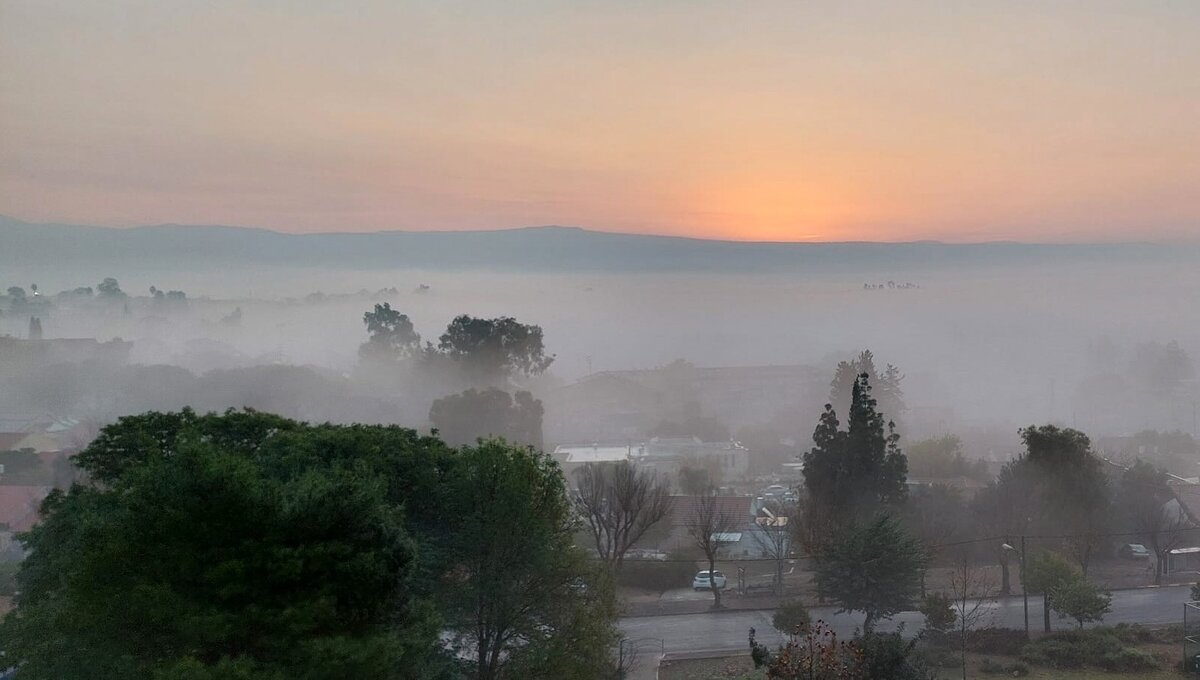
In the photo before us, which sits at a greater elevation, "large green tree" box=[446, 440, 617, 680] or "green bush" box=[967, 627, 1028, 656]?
"large green tree" box=[446, 440, 617, 680]

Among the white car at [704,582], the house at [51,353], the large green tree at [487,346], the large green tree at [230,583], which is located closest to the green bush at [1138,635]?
the white car at [704,582]

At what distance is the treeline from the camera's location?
502cm

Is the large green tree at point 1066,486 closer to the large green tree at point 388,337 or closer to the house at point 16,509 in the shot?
the house at point 16,509

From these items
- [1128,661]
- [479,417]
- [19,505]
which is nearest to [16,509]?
[19,505]

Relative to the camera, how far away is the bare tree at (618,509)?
1463cm

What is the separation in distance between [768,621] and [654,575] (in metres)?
3.03

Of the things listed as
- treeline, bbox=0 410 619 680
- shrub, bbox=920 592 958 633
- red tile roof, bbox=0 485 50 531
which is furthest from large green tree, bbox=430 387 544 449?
treeline, bbox=0 410 619 680

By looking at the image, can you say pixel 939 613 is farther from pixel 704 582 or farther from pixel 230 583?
pixel 230 583

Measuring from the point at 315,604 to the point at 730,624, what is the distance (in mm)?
9160

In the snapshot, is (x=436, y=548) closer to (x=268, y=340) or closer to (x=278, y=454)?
(x=278, y=454)

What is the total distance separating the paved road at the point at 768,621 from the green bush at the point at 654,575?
6.42 ft

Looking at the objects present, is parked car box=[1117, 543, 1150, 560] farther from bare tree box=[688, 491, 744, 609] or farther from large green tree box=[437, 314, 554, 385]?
large green tree box=[437, 314, 554, 385]

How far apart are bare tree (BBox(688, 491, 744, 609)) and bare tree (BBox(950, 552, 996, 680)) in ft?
12.4

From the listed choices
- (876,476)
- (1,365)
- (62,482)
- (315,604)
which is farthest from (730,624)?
(1,365)
